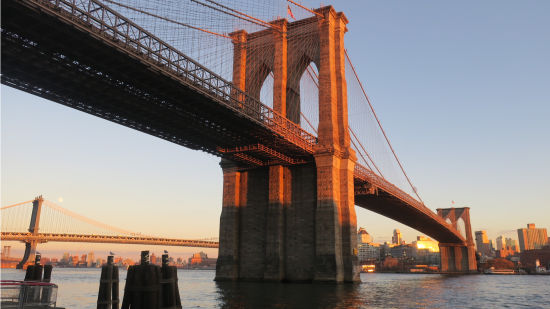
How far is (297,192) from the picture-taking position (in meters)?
48.0

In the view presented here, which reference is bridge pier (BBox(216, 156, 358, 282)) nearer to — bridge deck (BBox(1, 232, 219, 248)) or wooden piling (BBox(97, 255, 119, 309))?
wooden piling (BBox(97, 255, 119, 309))

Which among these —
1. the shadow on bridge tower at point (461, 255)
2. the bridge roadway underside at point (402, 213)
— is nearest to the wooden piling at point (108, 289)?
the bridge roadway underside at point (402, 213)

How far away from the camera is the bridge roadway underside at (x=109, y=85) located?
24278 mm

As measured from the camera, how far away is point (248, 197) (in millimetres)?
50375

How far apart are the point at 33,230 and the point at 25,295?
113 metres

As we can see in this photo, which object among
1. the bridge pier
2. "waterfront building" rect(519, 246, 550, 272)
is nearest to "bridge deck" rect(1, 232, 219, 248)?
the bridge pier

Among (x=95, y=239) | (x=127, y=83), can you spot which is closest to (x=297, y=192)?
(x=127, y=83)

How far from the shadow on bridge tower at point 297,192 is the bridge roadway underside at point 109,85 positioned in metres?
5.90

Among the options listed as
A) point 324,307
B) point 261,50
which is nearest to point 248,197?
point 261,50

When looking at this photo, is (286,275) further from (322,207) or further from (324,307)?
(324,307)

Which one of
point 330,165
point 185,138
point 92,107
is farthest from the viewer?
point 330,165

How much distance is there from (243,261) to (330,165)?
14.5 meters

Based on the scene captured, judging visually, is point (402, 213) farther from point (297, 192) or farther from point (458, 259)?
point (458, 259)

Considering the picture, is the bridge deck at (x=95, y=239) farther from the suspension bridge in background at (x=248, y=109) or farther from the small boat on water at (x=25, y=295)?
the small boat on water at (x=25, y=295)
